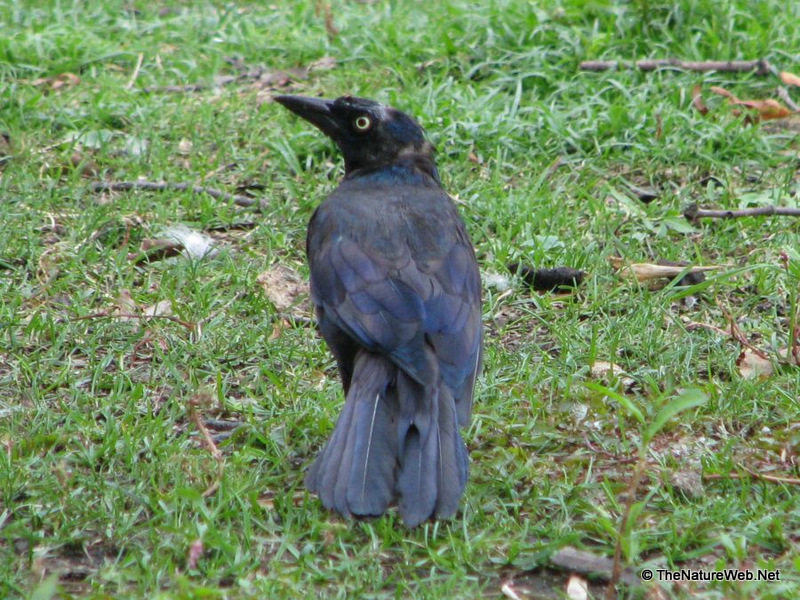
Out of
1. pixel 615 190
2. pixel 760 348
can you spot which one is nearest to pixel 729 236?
pixel 615 190

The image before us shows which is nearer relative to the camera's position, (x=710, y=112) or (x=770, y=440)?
(x=770, y=440)

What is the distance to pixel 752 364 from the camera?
4949 mm

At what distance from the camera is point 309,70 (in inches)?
302

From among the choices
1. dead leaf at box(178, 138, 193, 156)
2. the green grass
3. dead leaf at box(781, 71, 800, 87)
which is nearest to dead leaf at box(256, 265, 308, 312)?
the green grass

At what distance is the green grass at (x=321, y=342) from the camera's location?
12.2ft

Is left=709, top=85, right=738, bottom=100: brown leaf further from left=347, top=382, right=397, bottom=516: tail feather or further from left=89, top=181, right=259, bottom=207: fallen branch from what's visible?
left=347, top=382, right=397, bottom=516: tail feather

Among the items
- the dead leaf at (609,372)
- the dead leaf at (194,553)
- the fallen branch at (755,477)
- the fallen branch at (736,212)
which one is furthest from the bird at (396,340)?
the fallen branch at (736,212)

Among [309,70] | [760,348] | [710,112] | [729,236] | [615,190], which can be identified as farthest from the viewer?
[309,70]

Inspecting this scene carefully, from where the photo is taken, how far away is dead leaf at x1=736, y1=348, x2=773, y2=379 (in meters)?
4.87

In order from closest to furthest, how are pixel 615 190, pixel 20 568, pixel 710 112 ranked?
pixel 20 568 → pixel 615 190 → pixel 710 112

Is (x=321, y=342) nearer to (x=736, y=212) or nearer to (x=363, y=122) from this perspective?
(x=363, y=122)

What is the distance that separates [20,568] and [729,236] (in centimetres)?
381

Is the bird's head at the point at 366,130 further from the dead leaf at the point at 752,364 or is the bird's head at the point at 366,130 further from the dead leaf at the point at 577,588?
the dead leaf at the point at 577,588

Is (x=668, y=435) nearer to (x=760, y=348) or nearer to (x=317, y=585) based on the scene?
(x=760, y=348)
